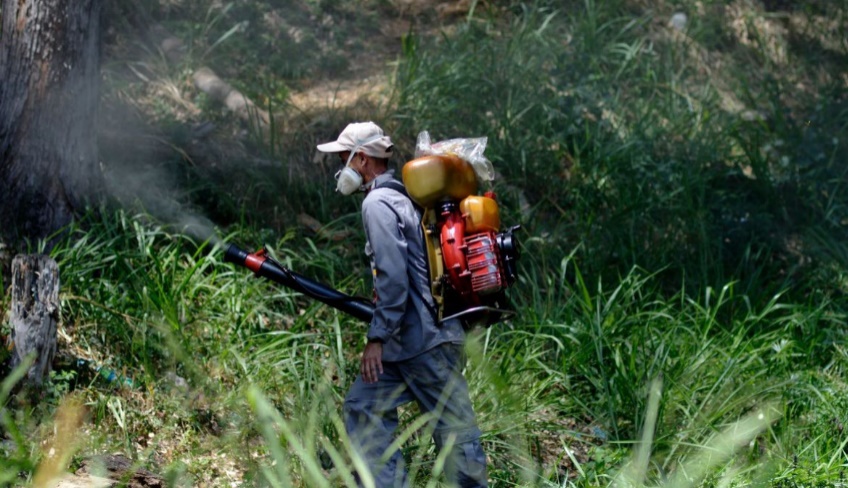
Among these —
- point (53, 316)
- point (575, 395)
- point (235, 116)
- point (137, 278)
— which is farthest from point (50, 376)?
point (235, 116)

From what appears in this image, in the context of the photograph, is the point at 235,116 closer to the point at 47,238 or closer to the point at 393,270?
the point at 47,238

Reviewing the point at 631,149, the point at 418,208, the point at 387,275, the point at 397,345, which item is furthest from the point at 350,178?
the point at 631,149

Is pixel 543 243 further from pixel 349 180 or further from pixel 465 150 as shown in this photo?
pixel 349 180

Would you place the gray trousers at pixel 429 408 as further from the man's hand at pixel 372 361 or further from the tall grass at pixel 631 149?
the tall grass at pixel 631 149

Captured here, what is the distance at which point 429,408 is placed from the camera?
175 inches

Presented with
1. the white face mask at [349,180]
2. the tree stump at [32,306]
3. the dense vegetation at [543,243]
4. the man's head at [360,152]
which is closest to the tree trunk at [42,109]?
the dense vegetation at [543,243]

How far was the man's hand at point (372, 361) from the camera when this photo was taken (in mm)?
4312

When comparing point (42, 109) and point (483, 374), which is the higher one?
point (42, 109)

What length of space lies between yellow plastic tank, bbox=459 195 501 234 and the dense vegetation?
1.93ft

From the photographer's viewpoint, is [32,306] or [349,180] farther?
[32,306]

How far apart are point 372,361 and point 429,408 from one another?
36 cm

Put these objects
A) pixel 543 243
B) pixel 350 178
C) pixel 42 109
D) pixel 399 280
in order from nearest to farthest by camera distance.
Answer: pixel 399 280
pixel 350 178
pixel 42 109
pixel 543 243

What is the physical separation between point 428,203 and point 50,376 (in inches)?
88.3

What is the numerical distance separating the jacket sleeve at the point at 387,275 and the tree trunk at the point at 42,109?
2871 mm
